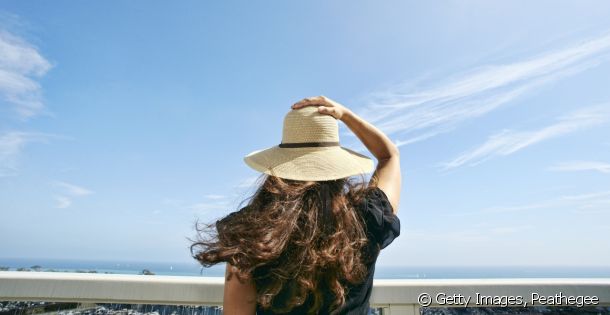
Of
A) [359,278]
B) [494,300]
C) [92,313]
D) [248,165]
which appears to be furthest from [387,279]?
[92,313]

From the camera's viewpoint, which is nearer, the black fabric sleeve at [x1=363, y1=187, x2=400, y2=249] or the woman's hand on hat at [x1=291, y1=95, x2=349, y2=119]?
the black fabric sleeve at [x1=363, y1=187, x2=400, y2=249]

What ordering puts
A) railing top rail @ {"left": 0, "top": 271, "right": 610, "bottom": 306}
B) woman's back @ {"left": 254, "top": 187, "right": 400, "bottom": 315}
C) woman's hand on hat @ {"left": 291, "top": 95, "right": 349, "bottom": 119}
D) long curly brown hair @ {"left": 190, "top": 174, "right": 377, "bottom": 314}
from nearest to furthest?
long curly brown hair @ {"left": 190, "top": 174, "right": 377, "bottom": 314} → woman's back @ {"left": 254, "top": 187, "right": 400, "bottom": 315} → woman's hand on hat @ {"left": 291, "top": 95, "right": 349, "bottom": 119} → railing top rail @ {"left": 0, "top": 271, "right": 610, "bottom": 306}

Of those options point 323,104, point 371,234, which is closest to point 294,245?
point 371,234

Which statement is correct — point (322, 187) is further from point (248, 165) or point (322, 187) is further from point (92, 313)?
point (92, 313)

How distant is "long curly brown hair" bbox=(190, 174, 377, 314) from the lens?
94 centimetres

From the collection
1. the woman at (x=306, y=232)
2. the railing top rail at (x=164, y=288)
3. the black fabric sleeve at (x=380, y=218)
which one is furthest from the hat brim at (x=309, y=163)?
the railing top rail at (x=164, y=288)

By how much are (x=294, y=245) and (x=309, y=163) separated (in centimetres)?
28

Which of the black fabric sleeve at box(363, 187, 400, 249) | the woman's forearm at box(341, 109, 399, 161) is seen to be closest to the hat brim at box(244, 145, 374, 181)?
the black fabric sleeve at box(363, 187, 400, 249)

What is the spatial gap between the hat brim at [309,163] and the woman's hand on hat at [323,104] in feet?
0.50

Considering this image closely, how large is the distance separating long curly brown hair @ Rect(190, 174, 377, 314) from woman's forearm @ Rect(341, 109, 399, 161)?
0.45 m

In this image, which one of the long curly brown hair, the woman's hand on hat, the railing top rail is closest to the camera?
the long curly brown hair

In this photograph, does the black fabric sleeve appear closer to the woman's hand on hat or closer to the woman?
the woman

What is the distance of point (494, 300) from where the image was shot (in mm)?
1588

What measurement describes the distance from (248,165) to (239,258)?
0.41 metres
